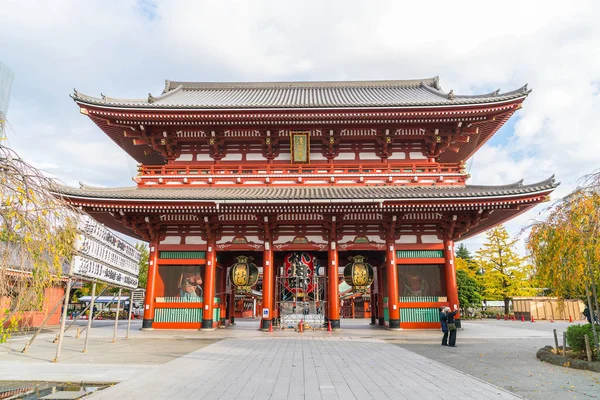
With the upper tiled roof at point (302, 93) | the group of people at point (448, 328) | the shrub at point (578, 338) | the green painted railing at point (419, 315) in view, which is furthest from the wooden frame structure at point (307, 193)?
the shrub at point (578, 338)

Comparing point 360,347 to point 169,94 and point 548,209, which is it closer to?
point 548,209

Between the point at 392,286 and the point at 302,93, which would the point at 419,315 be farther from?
the point at 302,93

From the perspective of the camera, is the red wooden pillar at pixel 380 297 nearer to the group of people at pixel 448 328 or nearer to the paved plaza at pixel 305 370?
the paved plaza at pixel 305 370

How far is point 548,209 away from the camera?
9742 mm

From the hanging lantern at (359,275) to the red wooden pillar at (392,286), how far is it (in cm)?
111

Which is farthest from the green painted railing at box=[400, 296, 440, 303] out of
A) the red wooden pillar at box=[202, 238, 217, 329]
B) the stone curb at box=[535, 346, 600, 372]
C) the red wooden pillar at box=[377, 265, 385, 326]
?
the red wooden pillar at box=[202, 238, 217, 329]

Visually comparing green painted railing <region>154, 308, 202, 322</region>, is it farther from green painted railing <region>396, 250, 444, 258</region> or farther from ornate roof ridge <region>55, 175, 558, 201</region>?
green painted railing <region>396, 250, 444, 258</region>

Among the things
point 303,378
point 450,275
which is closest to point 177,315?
point 303,378

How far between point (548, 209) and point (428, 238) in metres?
8.59

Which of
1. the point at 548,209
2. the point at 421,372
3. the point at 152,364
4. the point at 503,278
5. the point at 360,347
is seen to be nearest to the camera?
the point at 421,372

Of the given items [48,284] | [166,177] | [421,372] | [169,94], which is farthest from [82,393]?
[169,94]

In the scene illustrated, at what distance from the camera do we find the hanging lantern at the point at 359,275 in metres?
18.3

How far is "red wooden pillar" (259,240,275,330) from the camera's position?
17.8 metres

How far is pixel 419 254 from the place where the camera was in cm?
1802
